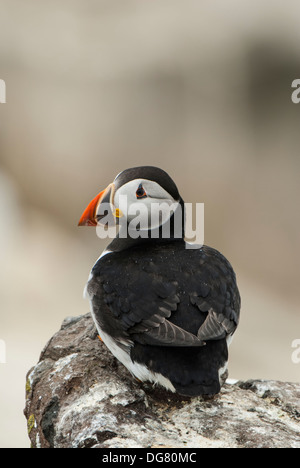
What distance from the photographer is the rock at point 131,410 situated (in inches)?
123

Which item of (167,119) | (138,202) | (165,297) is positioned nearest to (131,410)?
(165,297)

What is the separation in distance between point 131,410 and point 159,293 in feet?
1.82

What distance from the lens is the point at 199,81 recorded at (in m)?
10.2

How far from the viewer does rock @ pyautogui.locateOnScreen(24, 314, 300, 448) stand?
311 centimetres

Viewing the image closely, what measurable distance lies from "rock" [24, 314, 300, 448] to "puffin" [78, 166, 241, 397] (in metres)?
0.13

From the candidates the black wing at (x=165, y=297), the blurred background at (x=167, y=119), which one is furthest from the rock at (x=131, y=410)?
the blurred background at (x=167, y=119)

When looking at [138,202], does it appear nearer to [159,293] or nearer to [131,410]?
[159,293]

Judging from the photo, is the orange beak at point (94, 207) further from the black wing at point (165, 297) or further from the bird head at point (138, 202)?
the black wing at point (165, 297)

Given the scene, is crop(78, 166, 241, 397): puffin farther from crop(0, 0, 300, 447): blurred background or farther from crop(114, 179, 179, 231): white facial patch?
crop(0, 0, 300, 447): blurred background

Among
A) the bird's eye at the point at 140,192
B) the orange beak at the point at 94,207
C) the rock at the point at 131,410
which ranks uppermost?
the bird's eye at the point at 140,192

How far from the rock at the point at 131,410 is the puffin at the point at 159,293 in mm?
132
